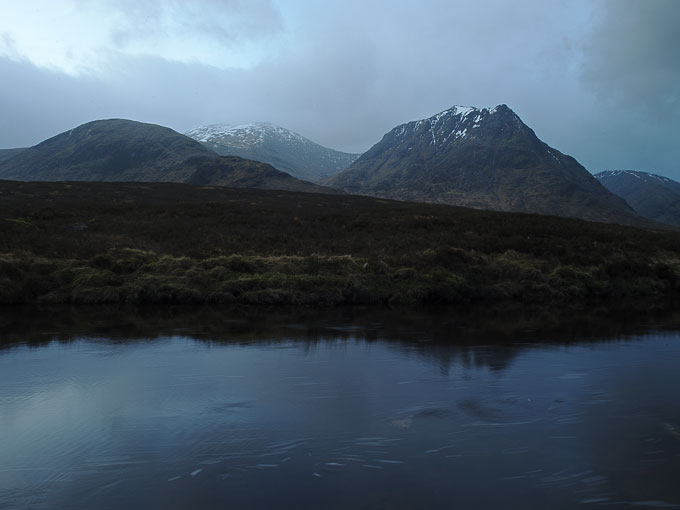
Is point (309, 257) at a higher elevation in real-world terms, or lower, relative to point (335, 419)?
higher

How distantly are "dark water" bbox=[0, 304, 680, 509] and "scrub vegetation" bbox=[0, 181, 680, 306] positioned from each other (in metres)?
6.55

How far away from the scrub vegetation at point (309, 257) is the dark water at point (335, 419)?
6554 mm

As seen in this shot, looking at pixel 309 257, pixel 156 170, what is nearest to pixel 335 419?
pixel 309 257

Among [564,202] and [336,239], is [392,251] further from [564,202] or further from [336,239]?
[564,202]

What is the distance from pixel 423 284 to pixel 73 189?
44273mm

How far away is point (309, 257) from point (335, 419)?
61.0 feet

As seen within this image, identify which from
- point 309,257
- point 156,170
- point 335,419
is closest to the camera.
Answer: point 335,419

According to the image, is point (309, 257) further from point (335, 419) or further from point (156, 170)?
point (156, 170)

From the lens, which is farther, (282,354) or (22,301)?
(22,301)

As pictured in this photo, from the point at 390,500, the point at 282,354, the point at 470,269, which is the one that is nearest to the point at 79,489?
the point at 390,500

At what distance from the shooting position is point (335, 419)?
10.6 meters

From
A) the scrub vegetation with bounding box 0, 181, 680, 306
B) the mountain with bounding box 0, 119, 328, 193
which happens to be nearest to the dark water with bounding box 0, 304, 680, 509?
the scrub vegetation with bounding box 0, 181, 680, 306

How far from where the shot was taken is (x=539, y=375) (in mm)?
13672

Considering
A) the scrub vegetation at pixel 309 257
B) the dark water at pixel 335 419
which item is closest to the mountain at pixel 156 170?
the scrub vegetation at pixel 309 257
